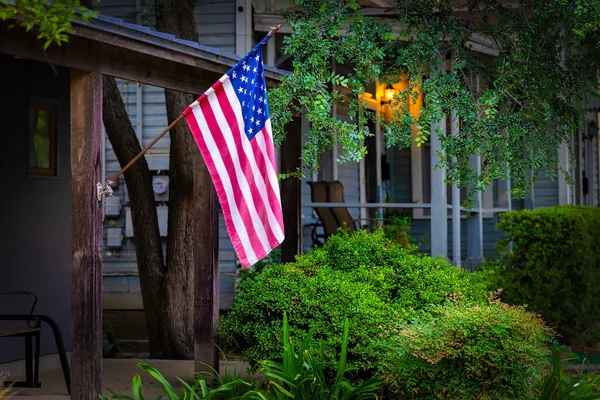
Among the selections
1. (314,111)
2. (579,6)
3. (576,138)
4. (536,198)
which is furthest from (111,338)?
(576,138)

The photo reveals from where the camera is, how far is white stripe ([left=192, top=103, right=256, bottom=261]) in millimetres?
7000

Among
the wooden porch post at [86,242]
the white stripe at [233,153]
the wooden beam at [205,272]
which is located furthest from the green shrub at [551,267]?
the wooden porch post at [86,242]

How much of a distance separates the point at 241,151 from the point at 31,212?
355 cm

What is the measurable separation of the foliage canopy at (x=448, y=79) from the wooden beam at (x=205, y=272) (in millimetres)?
837

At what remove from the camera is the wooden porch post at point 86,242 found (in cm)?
657

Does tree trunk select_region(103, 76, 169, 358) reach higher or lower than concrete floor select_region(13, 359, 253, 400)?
higher

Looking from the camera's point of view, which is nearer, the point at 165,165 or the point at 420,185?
the point at 165,165

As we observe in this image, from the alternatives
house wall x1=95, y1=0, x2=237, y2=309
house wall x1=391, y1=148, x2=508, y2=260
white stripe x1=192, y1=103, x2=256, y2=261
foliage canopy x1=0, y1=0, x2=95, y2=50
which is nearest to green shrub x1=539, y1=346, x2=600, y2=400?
white stripe x1=192, y1=103, x2=256, y2=261

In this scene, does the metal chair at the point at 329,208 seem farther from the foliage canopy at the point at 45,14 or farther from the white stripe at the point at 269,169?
the foliage canopy at the point at 45,14

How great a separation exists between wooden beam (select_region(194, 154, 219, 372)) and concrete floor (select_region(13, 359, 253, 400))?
0.79 ft

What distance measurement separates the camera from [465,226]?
1622cm

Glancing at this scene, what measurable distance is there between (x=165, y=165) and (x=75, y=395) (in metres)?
7.76

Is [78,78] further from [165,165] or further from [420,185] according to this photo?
[420,185]

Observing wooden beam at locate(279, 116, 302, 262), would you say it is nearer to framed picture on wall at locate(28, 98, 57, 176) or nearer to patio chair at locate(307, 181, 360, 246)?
framed picture on wall at locate(28, 98, 57, 176)
